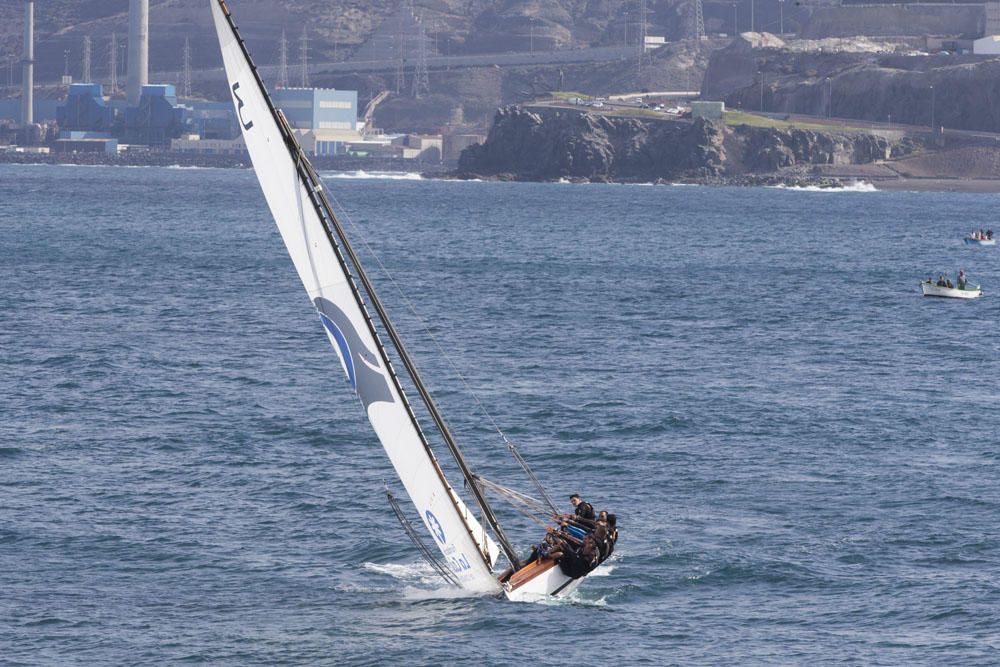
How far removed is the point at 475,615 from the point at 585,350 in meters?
36.7

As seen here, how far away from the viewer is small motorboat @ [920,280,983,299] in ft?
309

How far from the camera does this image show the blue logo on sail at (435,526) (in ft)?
108

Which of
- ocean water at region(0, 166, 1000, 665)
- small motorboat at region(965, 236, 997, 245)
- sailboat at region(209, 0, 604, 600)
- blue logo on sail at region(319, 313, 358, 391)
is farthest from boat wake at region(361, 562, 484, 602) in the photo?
small motorboat at region(965, 236, 997, 245)

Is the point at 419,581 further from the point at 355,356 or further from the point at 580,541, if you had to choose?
the point at 355,356

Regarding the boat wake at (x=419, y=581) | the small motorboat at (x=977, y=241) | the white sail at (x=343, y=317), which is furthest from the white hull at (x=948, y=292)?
the white sail at (x=343, y=317)

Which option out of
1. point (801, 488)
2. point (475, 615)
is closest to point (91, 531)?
point (475, 615)

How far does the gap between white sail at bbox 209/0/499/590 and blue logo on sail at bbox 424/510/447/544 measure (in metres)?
0.02

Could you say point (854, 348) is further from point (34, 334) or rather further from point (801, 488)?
point (34, 334)

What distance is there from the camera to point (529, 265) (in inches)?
4439

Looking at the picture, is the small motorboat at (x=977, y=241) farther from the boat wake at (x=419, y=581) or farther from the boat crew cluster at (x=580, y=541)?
the boat crew cluster at (x=580, y=541)

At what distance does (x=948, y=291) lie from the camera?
9419 cm

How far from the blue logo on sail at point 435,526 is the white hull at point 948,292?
66.3 meters

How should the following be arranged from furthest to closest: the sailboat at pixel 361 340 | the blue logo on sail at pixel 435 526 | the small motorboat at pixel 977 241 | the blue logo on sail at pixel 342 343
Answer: the small motorboat at pixel 977 241, the blue logo on sail at pixel 435 526, the blue logo on sail at pixel 342 343, the sailboat at pixel 361 340

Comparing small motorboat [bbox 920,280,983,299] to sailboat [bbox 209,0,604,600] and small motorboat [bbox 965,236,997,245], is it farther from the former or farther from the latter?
sailboat [bbox 209,0,604,600]
